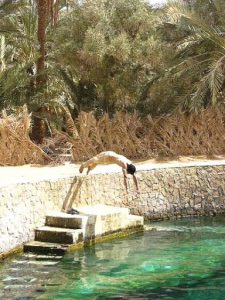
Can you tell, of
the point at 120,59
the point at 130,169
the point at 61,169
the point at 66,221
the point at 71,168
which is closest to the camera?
the point at 66,221

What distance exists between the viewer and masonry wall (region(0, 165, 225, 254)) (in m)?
11.1

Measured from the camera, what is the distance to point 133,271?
9.97 metres

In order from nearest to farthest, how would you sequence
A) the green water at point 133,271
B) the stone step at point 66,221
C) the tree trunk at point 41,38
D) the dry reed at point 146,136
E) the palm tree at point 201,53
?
1. the green water at point 133,271
2. the stone step at point 66,221
3. the palm tree at point 201,53
4. the dry reed at point 146,136
5. the tree trunk at point 41,38

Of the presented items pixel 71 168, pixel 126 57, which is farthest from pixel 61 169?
pixel 126 57

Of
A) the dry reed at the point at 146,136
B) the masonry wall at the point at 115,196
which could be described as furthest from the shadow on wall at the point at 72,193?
the dry reed at the point at 146,136

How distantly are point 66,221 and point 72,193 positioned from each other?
1.18 m

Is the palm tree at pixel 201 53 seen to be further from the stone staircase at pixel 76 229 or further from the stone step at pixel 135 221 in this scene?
the stone staircase at pixel 76 229

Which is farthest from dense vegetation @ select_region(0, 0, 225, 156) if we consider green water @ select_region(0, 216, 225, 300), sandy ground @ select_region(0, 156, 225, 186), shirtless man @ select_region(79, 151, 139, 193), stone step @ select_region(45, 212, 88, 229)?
stone step @ select_region(45, 212, 88, 229)

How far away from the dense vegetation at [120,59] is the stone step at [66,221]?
22.0 feet

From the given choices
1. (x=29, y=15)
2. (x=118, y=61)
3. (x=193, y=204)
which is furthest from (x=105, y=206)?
(x=29, y=15)

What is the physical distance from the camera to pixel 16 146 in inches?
659

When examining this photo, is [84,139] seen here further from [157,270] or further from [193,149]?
[157,270]

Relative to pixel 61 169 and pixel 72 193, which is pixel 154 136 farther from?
pixel 72 193

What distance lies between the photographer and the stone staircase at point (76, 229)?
11.2 meters
